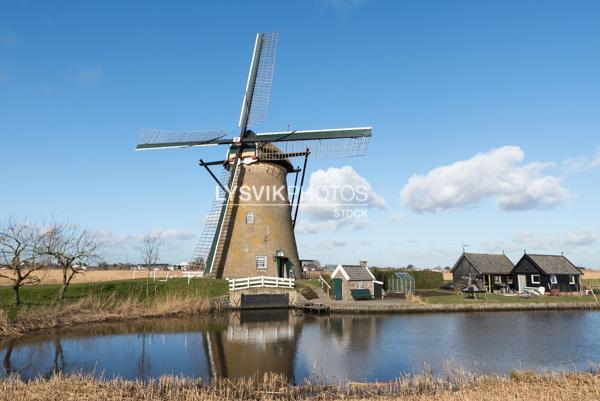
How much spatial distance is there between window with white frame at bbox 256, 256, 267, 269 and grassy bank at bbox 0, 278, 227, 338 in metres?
2.68

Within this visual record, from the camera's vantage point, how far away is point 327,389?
861 cm

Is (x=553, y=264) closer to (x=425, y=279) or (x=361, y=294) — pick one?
(x=425, y=279)

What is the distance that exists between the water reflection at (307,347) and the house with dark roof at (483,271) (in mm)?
13275

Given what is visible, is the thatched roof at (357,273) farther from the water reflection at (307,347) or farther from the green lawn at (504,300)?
the water reflection at (307,347)

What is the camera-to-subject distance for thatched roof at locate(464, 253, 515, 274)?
33375 mm

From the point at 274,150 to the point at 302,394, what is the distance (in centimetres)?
2048

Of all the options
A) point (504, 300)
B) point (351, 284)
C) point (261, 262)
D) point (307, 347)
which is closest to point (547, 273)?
point (504, 300)

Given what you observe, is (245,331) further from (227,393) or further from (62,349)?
(227,393)

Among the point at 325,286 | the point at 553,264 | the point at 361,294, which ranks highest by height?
the point at 553,264

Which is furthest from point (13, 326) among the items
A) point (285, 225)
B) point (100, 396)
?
point (285, 225)

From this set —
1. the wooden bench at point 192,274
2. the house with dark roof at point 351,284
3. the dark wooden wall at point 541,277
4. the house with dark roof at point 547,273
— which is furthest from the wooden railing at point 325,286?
the dark wooden wall at point 541,277

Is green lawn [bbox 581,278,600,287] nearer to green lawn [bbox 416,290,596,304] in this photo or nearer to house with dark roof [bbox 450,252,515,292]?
house with dark roof [bbox 450,252,515,292]

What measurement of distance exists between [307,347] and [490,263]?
25.8 m

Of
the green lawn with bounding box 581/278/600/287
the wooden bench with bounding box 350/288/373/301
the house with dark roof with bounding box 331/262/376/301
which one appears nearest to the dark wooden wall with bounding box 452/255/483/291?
the house with dark roof with bounding box 331/262/376/301
